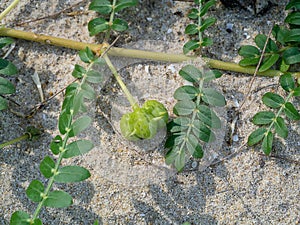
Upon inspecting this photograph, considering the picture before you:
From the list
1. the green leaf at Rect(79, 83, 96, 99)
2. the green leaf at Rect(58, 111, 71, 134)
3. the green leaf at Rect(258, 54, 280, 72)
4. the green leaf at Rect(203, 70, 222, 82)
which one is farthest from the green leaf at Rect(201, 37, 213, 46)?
the green leaf at Rect(58, 111, 71, 134)

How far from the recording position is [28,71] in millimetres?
2342

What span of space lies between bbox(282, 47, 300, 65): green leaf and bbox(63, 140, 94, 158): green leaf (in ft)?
2.58

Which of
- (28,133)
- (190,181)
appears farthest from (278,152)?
(28,133)

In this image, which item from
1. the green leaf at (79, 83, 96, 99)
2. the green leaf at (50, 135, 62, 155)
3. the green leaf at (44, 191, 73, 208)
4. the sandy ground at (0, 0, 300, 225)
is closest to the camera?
the green leaf at (44, 191, 73, 208)

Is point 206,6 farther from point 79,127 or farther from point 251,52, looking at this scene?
point 79,127

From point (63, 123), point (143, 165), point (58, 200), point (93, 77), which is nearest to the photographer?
point (58, 200)

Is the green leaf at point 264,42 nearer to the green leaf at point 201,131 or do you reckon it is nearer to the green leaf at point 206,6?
the green leaf at point 206,6

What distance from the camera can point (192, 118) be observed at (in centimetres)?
216

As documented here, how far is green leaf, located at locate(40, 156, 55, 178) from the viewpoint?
6.55ft

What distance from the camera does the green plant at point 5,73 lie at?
2160mm

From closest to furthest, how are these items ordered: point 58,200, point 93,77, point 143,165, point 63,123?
point 58,200 → point 63,123 → point 93,77 → point 143,165

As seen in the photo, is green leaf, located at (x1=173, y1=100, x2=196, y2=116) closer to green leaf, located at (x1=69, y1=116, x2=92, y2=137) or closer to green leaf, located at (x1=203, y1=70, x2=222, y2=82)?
green leaf, located at (x1=203, y1=70, x2=222, y2=82)

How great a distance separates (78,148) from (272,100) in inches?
28.7

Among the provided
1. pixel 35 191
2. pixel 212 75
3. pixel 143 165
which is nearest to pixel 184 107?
pixel 212 75
